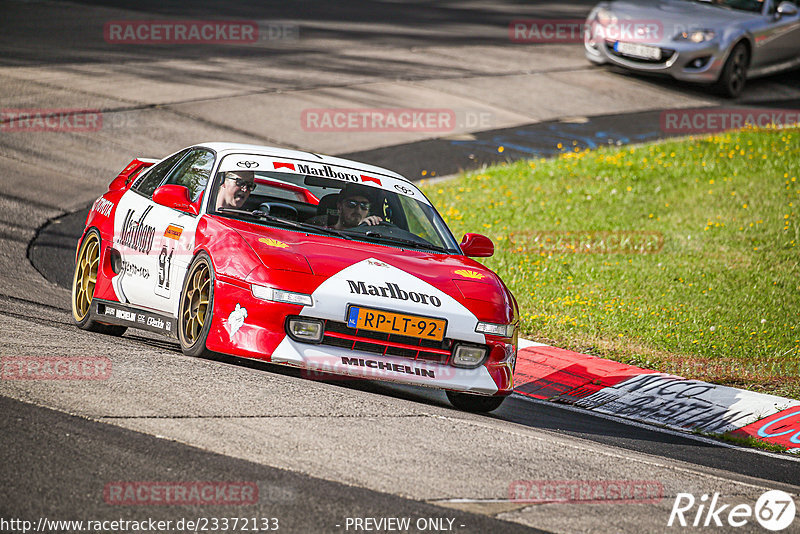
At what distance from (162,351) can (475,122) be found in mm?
11781

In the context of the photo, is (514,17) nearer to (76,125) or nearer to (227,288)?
(76,125)

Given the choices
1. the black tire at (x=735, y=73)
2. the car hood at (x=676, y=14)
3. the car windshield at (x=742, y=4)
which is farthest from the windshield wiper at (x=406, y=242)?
the car windshield at (x=742, y=4)

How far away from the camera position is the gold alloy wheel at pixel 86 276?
8155 mm

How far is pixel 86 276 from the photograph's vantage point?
324 inches

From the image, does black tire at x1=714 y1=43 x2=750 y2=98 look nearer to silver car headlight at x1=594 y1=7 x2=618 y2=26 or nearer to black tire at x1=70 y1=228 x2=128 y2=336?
silver car headlight at x1=594 y1=7 x2=618 y2=26

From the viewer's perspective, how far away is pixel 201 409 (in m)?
5.52

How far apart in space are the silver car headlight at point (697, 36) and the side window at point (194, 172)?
13.2 metres

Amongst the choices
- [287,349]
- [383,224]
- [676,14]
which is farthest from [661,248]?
[676,14]

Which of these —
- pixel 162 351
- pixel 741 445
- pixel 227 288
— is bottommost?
pixel 741 445

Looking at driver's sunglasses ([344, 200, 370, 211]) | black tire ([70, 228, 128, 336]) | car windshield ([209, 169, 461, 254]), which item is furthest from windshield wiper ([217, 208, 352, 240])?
black tire ([70, 228, 128, 336])

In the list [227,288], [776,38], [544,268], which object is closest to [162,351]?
[227,288]

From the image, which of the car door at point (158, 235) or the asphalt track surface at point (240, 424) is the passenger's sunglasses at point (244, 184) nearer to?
the car door at point (158, 235)

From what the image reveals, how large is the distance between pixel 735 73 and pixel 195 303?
51.7 feet

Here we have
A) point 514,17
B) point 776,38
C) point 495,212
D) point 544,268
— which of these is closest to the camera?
point 544,268
